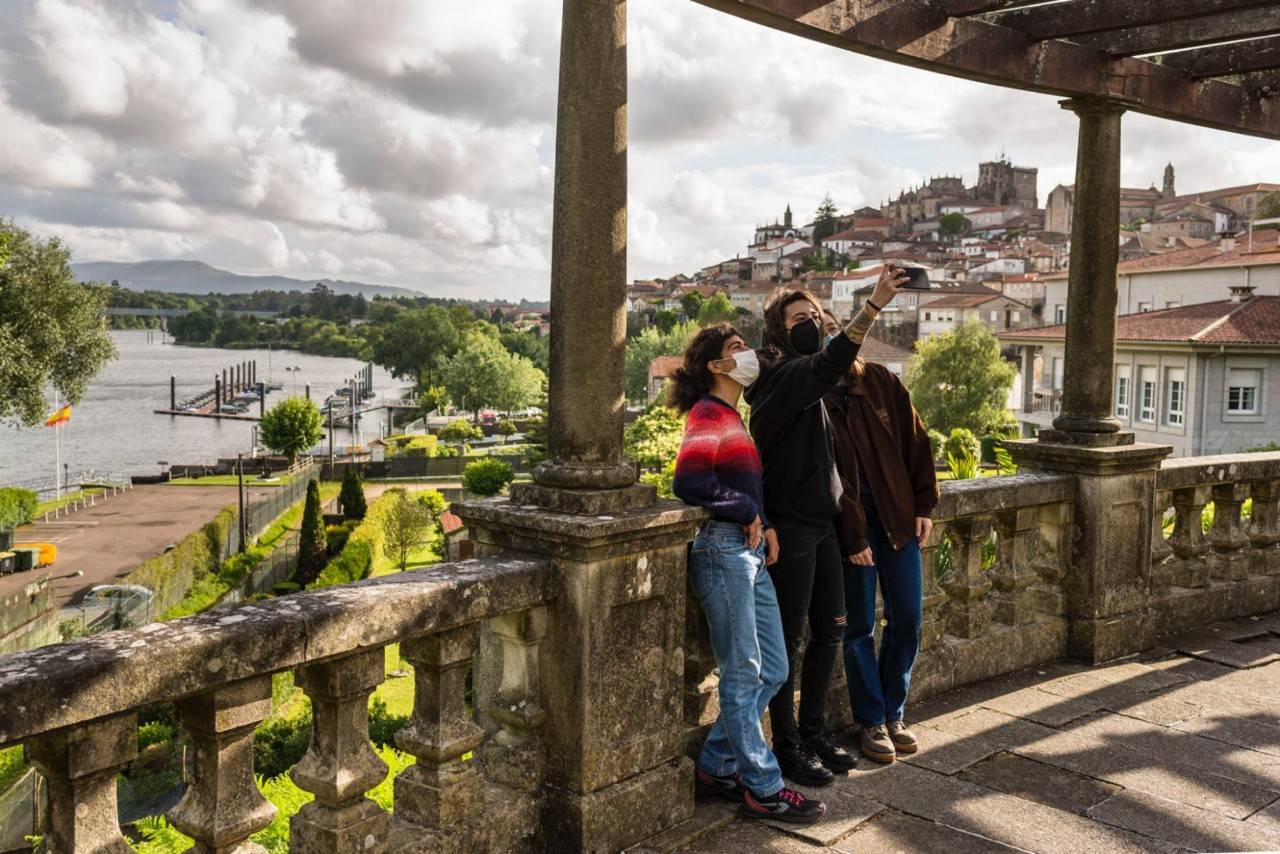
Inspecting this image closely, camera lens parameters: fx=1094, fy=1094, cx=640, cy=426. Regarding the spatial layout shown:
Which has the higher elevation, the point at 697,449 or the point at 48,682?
the point at 697,449

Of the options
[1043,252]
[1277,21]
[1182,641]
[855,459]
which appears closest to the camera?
[855,459]

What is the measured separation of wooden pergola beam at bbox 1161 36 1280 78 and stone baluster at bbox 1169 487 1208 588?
7.81 ft

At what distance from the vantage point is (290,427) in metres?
66.4

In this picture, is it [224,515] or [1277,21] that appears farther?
[224,515]

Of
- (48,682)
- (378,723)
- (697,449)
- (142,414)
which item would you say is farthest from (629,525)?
(142,414)

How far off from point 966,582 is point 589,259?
9.48ft

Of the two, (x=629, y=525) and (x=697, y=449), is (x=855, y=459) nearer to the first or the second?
(x=697, y=449)

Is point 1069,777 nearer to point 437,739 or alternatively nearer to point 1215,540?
point 437,739

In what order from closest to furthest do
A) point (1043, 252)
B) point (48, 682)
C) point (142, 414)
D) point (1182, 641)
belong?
point (48, 682)
point (1182, 641)
point (1043, 252)
point (142, 414)

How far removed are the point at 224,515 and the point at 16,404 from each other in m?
8.12

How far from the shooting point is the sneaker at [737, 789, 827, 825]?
12.2 feet

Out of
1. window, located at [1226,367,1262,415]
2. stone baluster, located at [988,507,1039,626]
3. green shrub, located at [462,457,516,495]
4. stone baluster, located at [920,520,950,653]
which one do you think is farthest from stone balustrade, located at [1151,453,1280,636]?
green shrub, located at [462,457,516,495]

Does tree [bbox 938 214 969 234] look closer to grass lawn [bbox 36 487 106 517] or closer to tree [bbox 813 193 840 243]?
tree [bbox 813 193 840 243]

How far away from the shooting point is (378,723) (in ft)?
54.6
